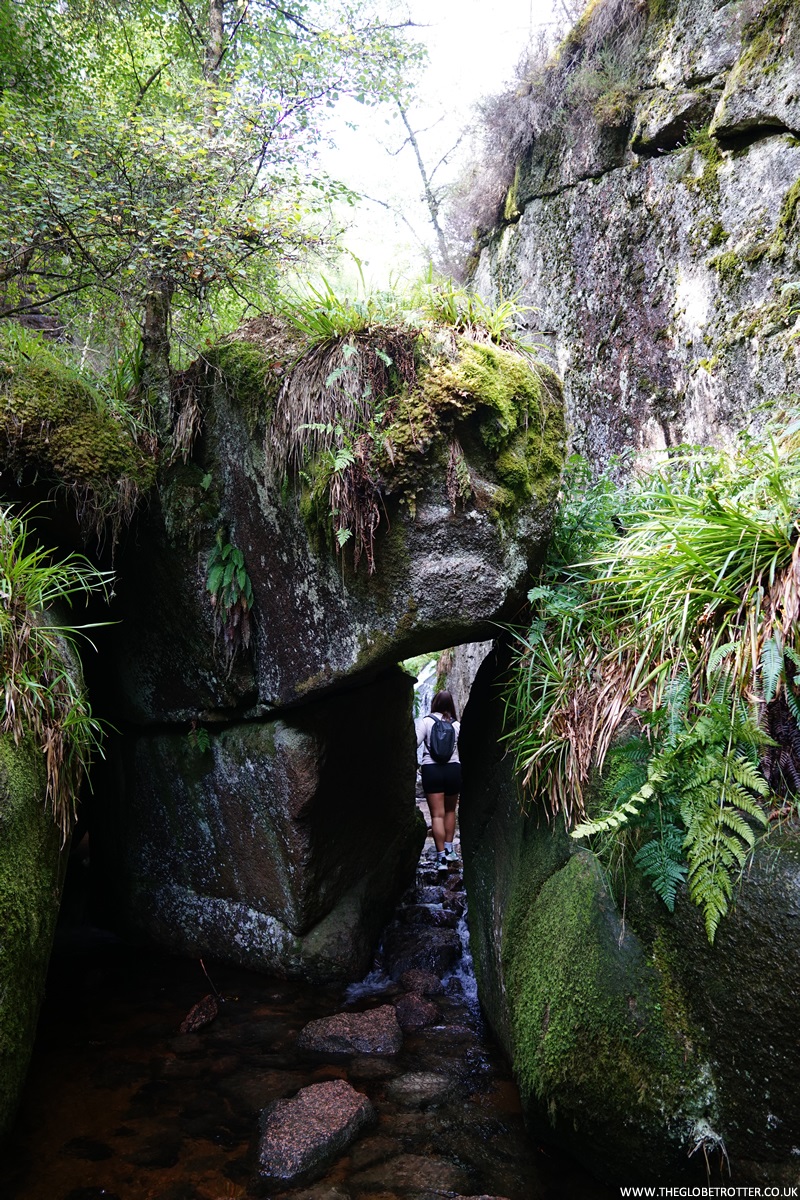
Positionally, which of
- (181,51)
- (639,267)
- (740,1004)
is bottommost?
(740,1004)

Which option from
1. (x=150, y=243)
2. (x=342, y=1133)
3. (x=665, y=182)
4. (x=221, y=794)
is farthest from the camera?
(x=665, y=182)

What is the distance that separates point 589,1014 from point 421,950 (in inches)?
102

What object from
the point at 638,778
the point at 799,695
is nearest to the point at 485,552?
the point at 638,778

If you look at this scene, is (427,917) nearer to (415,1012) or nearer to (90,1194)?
(415,1012)

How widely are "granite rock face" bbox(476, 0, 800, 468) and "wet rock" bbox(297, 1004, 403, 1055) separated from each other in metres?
4.55

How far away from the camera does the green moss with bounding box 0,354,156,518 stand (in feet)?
14.1

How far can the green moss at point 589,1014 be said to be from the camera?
9.02ft

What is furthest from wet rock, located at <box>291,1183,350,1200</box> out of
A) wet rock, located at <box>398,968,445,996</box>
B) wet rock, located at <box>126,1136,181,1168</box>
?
wet rock, located at <box>398,968,445,996</box>

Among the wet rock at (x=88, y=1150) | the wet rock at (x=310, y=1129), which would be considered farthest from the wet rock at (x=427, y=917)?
the wet rock at (x=88, y=1150)

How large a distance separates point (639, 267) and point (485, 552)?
4.76 meters

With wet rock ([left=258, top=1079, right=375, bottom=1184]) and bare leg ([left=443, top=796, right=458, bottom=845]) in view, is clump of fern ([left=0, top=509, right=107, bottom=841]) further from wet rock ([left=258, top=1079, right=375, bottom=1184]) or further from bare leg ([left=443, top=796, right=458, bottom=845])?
bare leg ([left=443, top=796, right=458, bottom=845])

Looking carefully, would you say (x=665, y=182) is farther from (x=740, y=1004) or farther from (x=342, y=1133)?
(x=342, y=1133)

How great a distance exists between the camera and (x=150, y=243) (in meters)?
4.82

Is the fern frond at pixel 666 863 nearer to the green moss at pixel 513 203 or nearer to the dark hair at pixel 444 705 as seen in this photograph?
the dark hair at pixel 444 705
